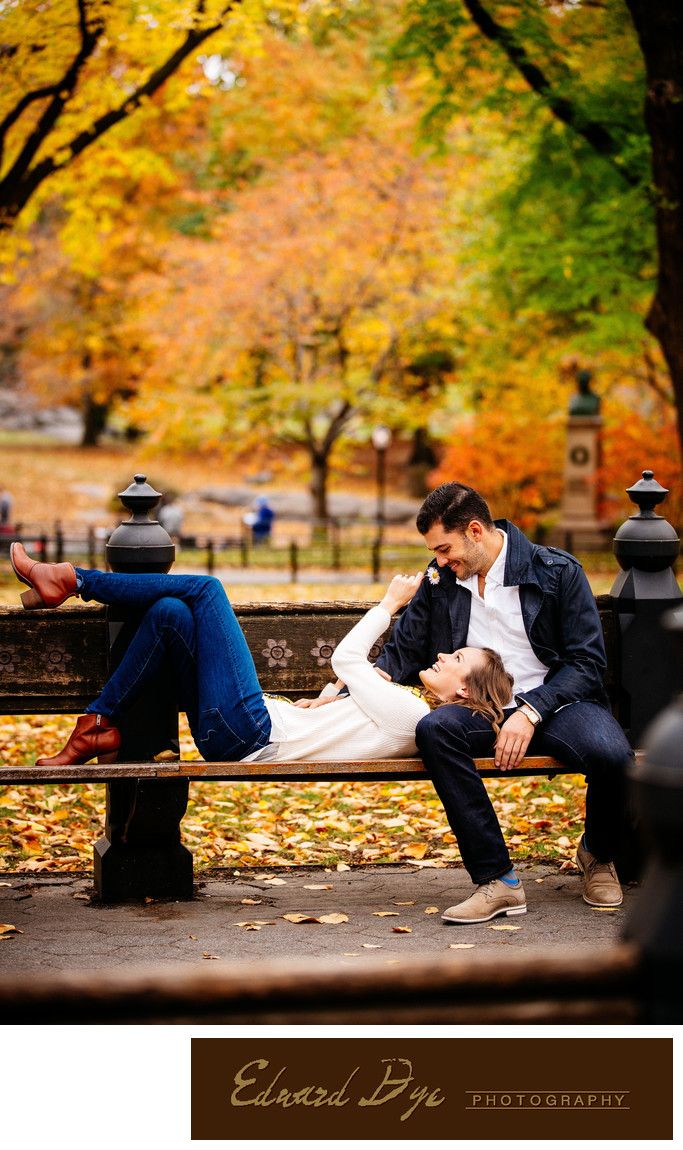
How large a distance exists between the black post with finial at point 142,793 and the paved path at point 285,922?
11cm

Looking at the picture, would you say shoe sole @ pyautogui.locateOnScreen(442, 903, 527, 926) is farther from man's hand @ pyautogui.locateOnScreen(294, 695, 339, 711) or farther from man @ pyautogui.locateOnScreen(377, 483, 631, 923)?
man's hand @ pyautogui.locateOnScreen(294, 695, 339, 711)

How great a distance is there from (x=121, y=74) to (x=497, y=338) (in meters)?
15.1

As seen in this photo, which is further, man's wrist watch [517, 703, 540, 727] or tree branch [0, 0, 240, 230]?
tree branch [0, 0, 240, 230]

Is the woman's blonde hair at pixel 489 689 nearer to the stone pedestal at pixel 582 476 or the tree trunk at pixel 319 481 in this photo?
the stone pedestal at pixel 582 476

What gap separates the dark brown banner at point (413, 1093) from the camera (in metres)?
3.18

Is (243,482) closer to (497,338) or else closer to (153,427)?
(153,427)

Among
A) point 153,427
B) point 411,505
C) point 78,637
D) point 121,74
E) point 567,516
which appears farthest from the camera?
point 411,505

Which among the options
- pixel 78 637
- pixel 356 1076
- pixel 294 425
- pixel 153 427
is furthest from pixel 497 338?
pixel 356 1076

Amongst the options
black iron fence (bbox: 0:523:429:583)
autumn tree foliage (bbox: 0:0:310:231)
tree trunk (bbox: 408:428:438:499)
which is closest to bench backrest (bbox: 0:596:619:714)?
autumn tree foliage (bbox: 0:0:310:231)

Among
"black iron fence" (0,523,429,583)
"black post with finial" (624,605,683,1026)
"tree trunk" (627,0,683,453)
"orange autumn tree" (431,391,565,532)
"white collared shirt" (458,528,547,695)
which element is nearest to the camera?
"black post with finial" (624,605,683,1026)

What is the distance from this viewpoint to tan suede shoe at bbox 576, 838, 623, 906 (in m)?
5.15

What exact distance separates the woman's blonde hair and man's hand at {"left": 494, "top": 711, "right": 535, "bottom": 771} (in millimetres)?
86

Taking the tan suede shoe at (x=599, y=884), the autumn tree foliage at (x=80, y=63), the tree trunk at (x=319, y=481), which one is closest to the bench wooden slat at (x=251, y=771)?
the tan suede shoe at (x=599, y=884)

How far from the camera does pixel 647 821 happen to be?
1.72 meters
